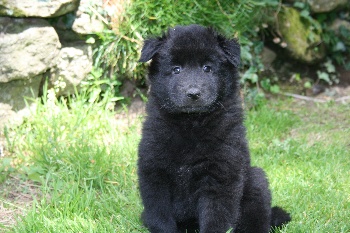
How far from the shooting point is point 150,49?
3.76 m

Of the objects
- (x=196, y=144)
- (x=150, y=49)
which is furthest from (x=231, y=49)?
(x=196, y=144)

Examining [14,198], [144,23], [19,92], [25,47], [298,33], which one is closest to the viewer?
[14,198]

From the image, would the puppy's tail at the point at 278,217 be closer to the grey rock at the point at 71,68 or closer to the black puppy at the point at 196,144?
the black puppy at the point at 196,144

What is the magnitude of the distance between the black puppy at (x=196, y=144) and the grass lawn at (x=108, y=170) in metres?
0.46

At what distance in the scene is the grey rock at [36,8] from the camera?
17.3 ft

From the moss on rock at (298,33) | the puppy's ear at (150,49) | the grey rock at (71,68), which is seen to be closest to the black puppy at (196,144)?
the puppy's ear at (150,49)

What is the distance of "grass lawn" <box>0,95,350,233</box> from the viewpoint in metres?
4.15

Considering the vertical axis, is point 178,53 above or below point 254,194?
above

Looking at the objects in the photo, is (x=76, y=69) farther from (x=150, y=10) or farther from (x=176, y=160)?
(x=176, y=160)

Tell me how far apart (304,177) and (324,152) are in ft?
1.92

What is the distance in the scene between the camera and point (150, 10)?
5781mm

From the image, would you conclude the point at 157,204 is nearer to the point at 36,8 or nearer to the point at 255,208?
the point at 255,208

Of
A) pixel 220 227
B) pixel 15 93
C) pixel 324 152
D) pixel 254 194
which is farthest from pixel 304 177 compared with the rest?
pixel 15 93

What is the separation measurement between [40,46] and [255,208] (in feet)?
8.89
